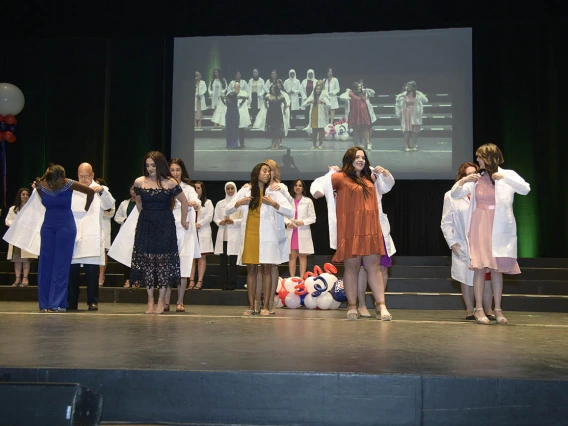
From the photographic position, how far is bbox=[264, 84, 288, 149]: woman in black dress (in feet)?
37.3

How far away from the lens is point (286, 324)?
5.18m

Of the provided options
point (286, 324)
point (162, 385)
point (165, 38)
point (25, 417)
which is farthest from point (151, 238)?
point (165, 38)

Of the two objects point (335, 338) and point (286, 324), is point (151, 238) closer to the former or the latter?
point (286, 324)

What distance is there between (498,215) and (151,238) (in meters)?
2.76

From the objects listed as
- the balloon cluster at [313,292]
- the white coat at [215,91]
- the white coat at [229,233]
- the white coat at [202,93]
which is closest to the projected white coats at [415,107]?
the white coat at [215,91]

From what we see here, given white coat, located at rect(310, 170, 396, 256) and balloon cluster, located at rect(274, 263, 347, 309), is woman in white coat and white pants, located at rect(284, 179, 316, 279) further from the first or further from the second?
white coat, located at rect(310, 170, 396, 256)

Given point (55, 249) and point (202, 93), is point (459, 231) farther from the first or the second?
point (202, 93)

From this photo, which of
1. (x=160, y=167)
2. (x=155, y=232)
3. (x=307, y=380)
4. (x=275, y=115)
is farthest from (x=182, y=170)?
(x=275, y=115)

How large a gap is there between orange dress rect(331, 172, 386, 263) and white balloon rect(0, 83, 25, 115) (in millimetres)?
6615

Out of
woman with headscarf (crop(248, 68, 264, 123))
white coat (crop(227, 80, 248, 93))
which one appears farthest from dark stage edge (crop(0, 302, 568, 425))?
white coat (crop(227, 80, 248, 93))

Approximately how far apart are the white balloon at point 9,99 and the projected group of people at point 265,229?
4.36 m

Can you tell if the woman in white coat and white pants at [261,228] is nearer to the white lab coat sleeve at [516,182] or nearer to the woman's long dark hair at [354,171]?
the woman's long dark hair at [354,171]

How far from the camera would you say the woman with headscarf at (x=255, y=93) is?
37.6 ft

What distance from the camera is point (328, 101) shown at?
11258 millimetres
